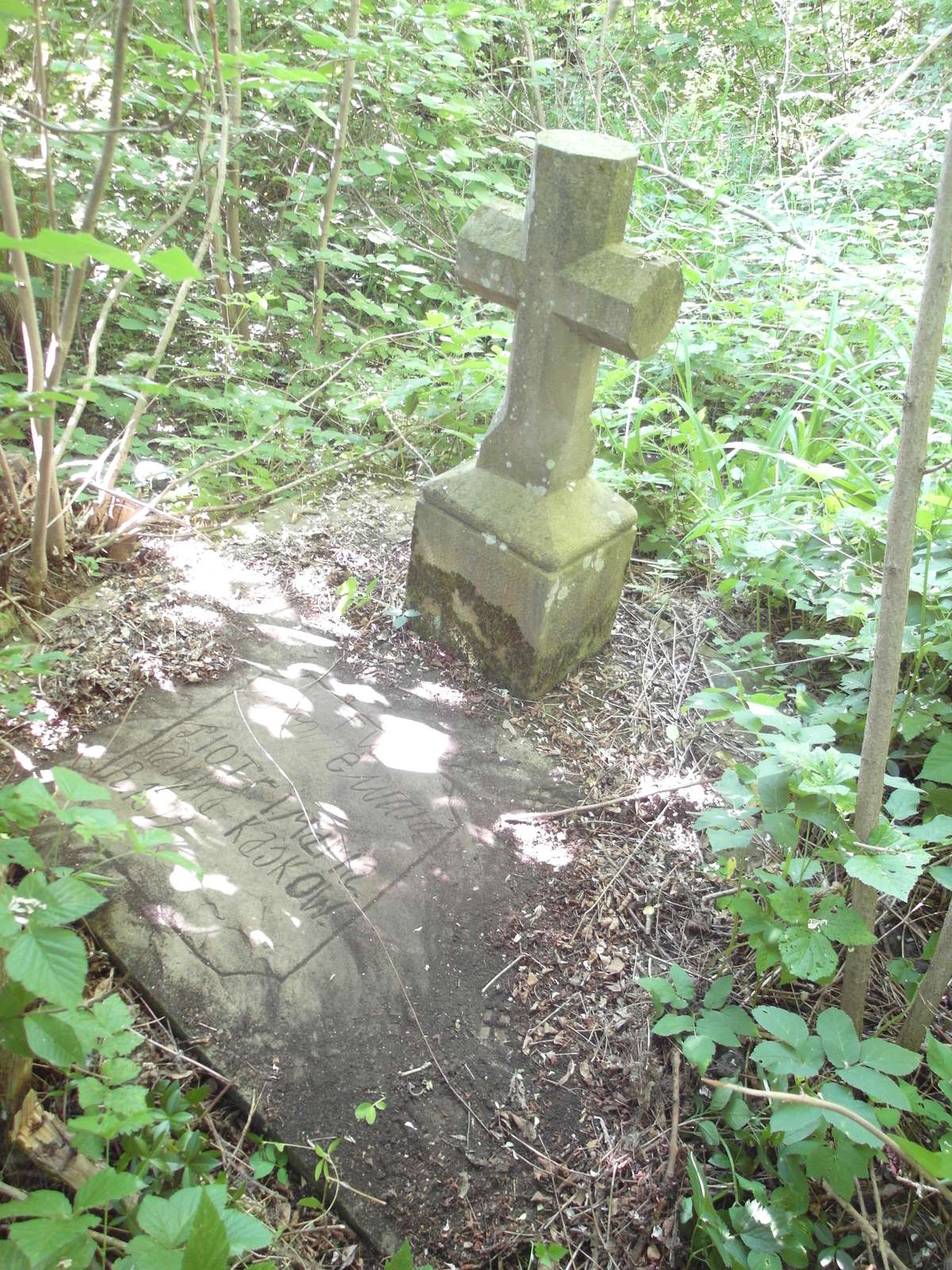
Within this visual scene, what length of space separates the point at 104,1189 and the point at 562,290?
6.82 feet

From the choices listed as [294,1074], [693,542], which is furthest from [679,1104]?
[693,542]

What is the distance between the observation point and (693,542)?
127 inches

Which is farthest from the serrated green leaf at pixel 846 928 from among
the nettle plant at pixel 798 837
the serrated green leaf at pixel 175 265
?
the serrated green leaf at pixel 175 265

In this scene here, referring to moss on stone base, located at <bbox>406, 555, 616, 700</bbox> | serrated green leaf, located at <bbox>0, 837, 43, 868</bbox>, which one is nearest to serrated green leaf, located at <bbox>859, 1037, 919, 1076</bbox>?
moss on stone base, located at <bbox>406, 555, 616, 700</bbox>

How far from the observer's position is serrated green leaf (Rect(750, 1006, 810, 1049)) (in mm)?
1520

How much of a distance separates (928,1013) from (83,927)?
172cm

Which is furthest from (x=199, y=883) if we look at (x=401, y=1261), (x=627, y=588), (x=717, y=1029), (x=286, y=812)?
(x=627, y=588)

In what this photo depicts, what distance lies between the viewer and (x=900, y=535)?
148 centimetres

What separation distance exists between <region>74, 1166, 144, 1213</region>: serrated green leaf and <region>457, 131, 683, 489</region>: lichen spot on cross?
189 cm

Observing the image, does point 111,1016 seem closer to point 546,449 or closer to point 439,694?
point 439,694

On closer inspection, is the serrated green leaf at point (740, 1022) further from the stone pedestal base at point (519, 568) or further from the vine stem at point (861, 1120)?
the stone pedestal base at point (519, 568)

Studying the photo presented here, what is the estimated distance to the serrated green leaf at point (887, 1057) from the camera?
1.46 metres

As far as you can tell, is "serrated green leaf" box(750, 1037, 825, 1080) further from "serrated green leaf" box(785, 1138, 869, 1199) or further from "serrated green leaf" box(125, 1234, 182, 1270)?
"serrated green leaf" box(125, 1234, 182, 1270)

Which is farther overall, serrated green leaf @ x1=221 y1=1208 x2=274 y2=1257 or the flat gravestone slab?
the flat gravestone slab
